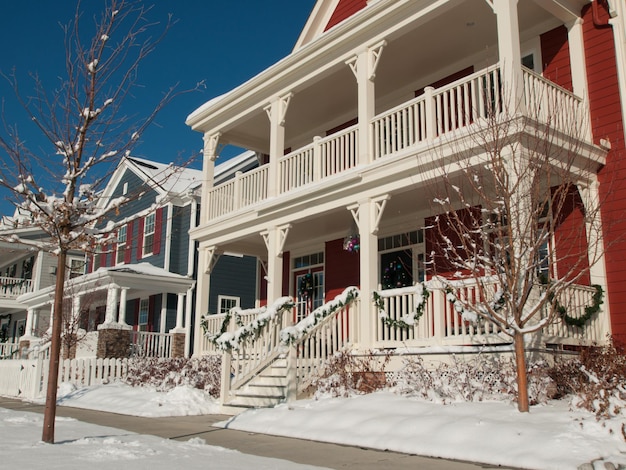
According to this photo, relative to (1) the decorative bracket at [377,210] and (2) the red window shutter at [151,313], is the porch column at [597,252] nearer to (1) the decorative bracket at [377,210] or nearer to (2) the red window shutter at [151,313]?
(1) the decorative bracket at [377,210]

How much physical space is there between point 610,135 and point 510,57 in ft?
8.47

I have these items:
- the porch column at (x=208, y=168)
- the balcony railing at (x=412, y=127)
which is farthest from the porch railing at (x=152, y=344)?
the balcony railing at (x=412, y=127)

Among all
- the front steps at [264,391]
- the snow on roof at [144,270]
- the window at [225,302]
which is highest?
the snow on roof at [144,270]

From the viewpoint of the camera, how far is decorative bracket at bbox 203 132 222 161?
16734mm

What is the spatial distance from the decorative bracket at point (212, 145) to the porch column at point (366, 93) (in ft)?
18.2

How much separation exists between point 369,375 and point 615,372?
12.1ft

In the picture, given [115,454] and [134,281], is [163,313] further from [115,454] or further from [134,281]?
[115,454]

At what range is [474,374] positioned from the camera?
879cm

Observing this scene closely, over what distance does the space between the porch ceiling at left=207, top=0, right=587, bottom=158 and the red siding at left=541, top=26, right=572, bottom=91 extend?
0.62 feet

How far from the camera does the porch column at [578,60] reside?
36.1 feet

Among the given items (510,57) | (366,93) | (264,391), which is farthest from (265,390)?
(510,57)

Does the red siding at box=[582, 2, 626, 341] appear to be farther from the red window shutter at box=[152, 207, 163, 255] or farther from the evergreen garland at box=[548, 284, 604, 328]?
the red window shutter at box=[152, 207, 163, 255]

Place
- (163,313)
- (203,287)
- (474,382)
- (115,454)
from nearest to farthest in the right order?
1. (115,454)
2. (474,382)
3. (203,287)
4. (163,313)

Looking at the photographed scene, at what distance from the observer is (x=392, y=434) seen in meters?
7.19
